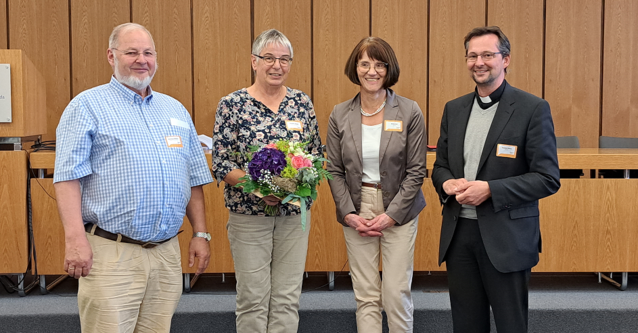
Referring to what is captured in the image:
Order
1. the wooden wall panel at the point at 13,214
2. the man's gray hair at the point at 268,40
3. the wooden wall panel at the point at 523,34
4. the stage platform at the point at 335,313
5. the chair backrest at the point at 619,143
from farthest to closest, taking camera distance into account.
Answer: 1. the wooden wall panel at the point at 523,34
2. the chair backrest at the point at 619,143
3. the wooden wall panel at the point at 13,214
4. the stage platform at the point at 335,313
5. the man's gray hair at the point at 268,40

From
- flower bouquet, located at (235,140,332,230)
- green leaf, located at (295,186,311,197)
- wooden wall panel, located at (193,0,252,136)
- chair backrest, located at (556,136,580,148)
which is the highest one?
wooden wall panel, located at (193,0,252,136)

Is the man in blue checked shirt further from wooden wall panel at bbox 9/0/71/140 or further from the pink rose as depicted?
wooden wall panel at bbox 9/0/71/140

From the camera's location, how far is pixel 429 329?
3289 mm

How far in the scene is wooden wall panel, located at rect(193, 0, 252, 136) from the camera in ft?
18.4

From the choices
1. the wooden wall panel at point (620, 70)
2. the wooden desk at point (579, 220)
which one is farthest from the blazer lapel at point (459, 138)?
the wooden wall panel at point (620, 70)

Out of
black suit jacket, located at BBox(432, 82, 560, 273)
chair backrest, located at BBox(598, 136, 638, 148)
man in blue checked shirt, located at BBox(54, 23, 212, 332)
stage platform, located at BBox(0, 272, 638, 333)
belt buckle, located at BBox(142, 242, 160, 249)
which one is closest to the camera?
man in blue checked shirt, located at BBox(54, 23, 212, 332)

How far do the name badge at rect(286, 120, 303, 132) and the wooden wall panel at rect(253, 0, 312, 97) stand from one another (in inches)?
129

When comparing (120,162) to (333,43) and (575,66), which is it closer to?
(333,43)

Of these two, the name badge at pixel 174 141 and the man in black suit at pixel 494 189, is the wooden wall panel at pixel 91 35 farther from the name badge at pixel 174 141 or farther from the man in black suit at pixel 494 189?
A: the man in black suit at pixel 494 189

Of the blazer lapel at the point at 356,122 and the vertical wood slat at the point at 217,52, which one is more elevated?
the vertical wood slat at the point at 217,52

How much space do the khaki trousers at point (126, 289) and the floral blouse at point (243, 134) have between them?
1.55 feet

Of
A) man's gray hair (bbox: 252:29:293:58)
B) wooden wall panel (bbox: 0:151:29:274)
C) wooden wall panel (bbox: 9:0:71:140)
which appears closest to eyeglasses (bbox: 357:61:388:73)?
man's gray hair (bbox: 252:29:293:58)

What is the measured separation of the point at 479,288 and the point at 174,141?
4.96ft

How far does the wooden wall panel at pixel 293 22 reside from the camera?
221 inches
